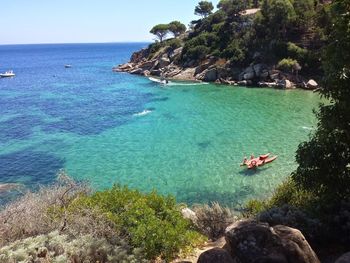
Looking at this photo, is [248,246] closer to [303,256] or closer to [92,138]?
[303,256]

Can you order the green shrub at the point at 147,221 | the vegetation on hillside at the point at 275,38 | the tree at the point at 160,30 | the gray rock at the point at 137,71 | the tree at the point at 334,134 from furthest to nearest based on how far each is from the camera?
1. the tree at the point at 160,30
2. the gray rock at the point at 137,71
3. the vegetation on hillside at the point at 275,38
4. the green shrub at the point at 147,221
5. the tree at the point at 334,134

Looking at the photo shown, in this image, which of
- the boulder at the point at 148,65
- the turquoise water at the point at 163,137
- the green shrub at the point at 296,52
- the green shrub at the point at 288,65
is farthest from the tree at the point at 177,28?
the green shrub at the point at 288,65

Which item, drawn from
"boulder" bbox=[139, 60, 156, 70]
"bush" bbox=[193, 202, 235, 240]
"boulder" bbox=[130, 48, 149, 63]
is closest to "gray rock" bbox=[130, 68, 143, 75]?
"boulder" bbox=[139, 60, 156, 70]

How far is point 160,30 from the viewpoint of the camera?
109m

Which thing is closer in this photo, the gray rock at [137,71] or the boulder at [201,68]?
the boulder at [201,68]

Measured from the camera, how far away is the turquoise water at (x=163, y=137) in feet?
80.9

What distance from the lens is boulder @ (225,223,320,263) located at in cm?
830

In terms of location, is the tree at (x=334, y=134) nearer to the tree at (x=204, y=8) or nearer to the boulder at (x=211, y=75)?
the boulder at (x=211, y=75)

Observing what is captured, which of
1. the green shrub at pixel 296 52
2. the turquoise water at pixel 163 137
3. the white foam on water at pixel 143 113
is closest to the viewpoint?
the turquoise water at pixel 163 137

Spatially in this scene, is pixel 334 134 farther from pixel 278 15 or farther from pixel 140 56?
pixel 140 56

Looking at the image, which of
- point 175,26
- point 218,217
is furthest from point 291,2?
point 218,217

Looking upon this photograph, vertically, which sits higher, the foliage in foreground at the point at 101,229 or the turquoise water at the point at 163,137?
the foliage in foreground at the point at 101,229

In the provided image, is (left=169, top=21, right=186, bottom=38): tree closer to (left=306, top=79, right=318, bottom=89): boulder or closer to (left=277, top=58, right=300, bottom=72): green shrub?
(left=277, top=58, right=300, bottom=72): green shrub

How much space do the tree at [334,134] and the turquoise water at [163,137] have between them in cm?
1050
